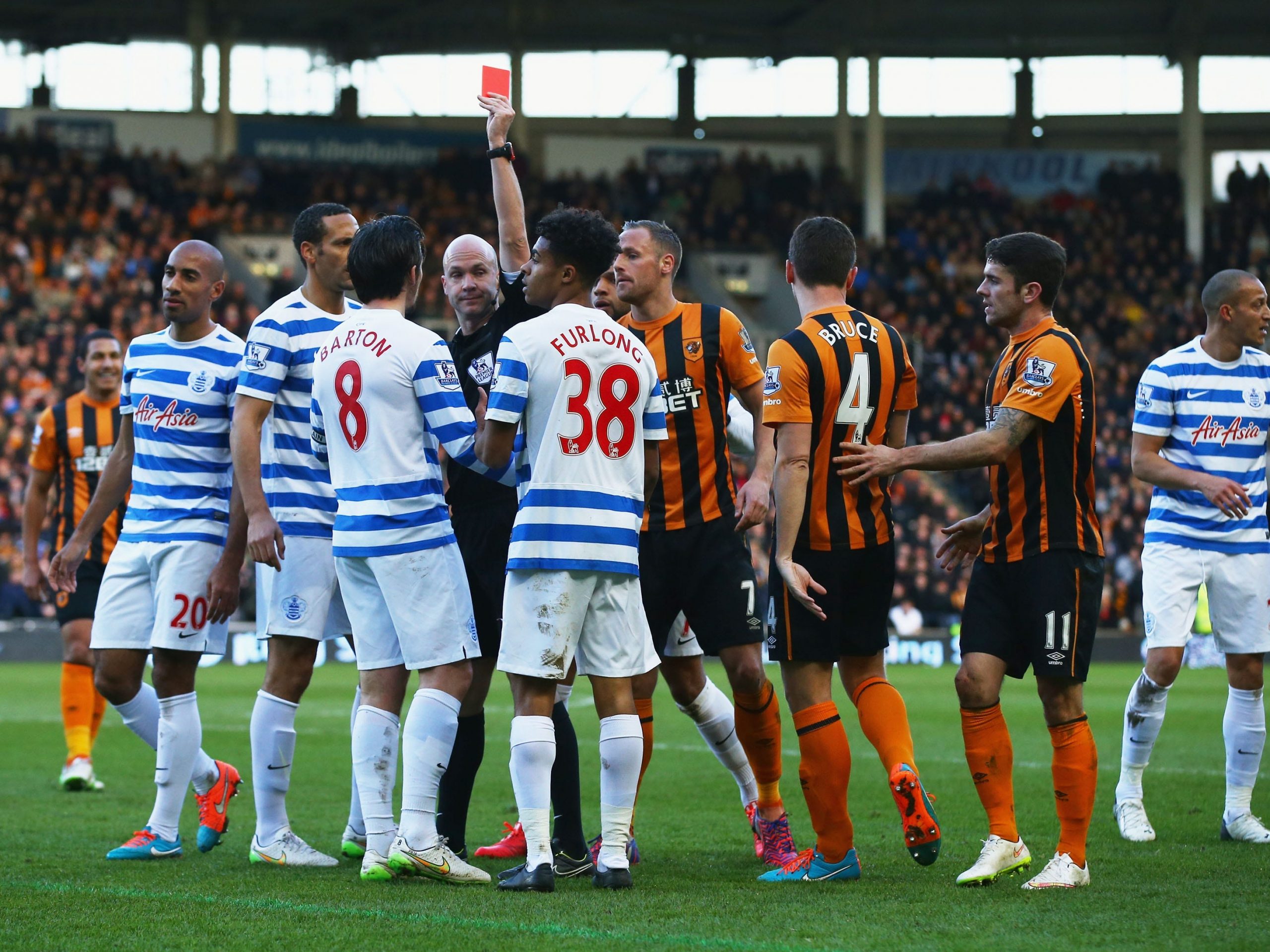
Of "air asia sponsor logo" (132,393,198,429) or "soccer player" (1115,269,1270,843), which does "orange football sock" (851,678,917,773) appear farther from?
"air asia sponsor logo" (132,393,198,429)

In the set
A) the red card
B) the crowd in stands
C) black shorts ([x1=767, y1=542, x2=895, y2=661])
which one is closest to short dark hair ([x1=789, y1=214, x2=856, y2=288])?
black shorts ([x1=767, y1=542, x2=895, y2=661])

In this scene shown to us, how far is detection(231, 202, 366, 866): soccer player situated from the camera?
5984mm

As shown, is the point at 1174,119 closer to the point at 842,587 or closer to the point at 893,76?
the point at 893,76

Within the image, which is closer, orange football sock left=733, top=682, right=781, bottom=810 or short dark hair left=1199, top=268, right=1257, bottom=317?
orange football sock left=733, top=682, right=781, bottom=810

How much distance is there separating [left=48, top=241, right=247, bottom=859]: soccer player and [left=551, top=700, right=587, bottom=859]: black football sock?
151cm

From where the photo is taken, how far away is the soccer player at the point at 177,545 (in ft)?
20.4

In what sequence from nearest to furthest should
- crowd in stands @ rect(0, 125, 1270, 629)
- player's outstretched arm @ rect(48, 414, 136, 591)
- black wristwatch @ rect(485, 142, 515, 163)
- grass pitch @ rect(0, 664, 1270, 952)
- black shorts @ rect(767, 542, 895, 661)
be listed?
grass pitch @ rect(0, 664, 1270, 952) < black shorts @ rect(767, 542, 895, 661) < black wristwatch @ rect(485, 142, 515, 163) < player's outstretched arm @ rect(48, 414, 136, 591) < crowd in stands @ rect(0, 125, 1270, 629)

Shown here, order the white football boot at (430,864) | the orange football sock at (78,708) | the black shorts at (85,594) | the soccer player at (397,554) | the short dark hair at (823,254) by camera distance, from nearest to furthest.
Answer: the white football boot at (430,864)
the soccer player at (397,554)
the short dark hair at (823,254)
the orange football sock at (78,708)
the black shorts at (85,594)

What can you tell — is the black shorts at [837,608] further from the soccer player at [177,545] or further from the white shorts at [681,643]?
the soccer player at [177,545]

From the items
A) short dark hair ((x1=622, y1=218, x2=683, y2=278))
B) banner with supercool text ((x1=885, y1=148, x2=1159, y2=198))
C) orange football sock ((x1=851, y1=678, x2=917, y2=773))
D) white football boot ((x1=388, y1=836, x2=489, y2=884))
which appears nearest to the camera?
white football boot ((x1=388, y1=836, x2=489, y2=884))

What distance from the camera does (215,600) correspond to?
6145mm

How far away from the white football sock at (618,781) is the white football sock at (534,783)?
200 mm

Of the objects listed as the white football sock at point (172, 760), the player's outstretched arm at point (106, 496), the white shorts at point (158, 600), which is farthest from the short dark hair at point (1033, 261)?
the player's outstretched arm at point (106, 496)

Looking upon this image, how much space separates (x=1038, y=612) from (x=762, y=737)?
139 centimetres
